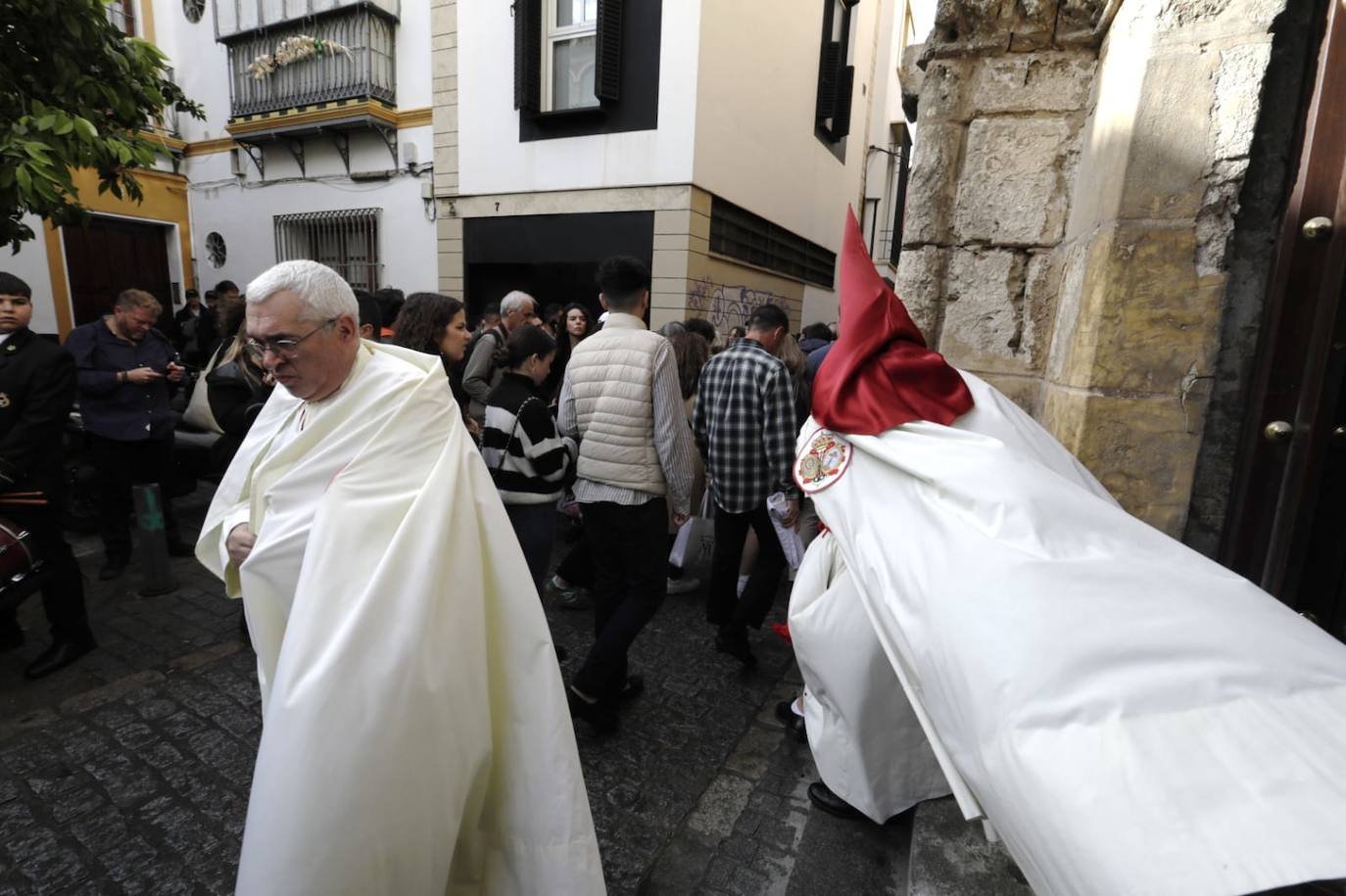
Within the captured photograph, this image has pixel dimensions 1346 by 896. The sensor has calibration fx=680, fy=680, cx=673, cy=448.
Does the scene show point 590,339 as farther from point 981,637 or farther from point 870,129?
point 870,129

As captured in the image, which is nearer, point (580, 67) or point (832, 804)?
point (832, 804)

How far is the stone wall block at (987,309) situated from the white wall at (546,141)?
6.14m

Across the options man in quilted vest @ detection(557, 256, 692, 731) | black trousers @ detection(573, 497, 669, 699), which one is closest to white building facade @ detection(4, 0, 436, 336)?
man in quilted vest @ detection(557, 256, 692, 731)

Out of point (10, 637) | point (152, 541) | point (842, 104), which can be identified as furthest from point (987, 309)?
point (842, 104)

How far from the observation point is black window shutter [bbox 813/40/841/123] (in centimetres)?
1173

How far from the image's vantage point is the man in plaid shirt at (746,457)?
3.15m

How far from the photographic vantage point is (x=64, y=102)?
12.5 ft

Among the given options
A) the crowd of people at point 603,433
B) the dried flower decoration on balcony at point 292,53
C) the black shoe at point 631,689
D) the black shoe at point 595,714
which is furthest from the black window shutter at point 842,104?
the black shoe at point 595,714

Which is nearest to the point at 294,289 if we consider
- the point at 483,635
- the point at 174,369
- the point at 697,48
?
the point at 483,635

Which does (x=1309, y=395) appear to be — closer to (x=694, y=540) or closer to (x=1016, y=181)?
(x=1016, y=181)

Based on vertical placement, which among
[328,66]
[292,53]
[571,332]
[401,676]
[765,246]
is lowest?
[401,676]

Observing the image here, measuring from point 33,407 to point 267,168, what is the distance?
964cm

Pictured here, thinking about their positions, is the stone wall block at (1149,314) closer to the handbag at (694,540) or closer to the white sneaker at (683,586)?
the handbag at (694,540)

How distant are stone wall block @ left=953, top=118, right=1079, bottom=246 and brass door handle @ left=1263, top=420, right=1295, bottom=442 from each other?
1.02 meters
